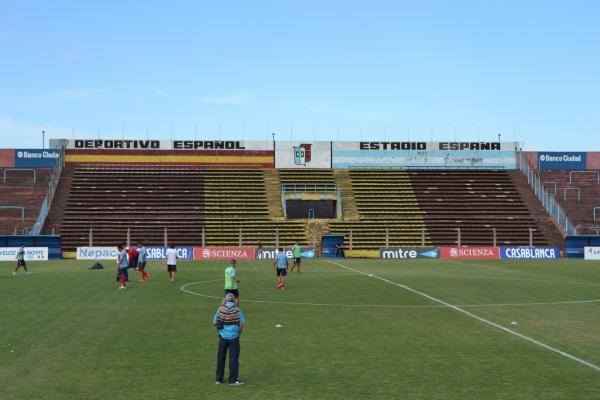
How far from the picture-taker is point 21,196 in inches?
3142

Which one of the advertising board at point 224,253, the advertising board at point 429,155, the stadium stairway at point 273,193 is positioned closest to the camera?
the advertising board at point 224,253

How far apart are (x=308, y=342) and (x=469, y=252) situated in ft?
165

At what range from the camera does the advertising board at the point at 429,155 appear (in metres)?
93.4

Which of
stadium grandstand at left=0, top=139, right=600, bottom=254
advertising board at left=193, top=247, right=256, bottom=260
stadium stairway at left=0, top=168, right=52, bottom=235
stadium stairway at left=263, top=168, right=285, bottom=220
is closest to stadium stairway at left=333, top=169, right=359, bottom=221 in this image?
stadium grandstand at left=0, top=139, right=600, bottom=254

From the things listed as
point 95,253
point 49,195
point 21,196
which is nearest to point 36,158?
point 21,196

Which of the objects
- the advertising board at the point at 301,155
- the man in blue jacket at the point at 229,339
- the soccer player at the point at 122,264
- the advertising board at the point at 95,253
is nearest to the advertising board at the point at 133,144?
the advertising board at the point at 301,155

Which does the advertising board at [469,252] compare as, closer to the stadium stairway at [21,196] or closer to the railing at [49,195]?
the railing at [49,195]

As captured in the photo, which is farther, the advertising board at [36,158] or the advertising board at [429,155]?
the advertising board at [429,155]

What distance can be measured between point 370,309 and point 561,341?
8058mm

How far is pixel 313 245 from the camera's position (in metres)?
68.2

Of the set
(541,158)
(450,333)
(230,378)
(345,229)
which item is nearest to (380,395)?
(230,378)

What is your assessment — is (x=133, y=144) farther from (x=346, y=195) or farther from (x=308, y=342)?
(x=308, y=342)

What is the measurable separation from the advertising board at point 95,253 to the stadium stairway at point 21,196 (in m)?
8.69

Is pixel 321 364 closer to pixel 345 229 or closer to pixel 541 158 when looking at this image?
pixel 345 229
